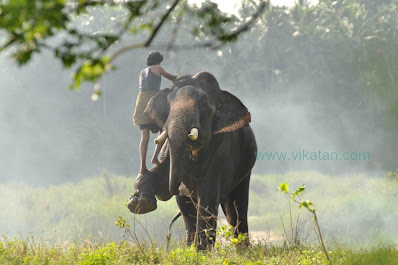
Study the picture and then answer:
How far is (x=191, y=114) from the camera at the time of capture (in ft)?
25.1

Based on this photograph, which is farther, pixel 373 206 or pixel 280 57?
pixel 280 57

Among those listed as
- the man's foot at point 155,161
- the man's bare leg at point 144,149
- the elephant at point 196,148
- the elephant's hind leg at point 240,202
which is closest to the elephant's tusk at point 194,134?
the elephant at point 196,148

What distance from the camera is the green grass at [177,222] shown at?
7.11 meters

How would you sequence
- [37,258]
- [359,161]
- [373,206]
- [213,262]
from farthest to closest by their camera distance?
[359,161] → [373,206] → [37,258] → [213,262]

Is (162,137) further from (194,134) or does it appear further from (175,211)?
(175,211)

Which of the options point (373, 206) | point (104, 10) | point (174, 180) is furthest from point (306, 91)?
point (174, 180)

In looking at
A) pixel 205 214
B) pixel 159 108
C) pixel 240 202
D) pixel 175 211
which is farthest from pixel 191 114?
pixel 175 211

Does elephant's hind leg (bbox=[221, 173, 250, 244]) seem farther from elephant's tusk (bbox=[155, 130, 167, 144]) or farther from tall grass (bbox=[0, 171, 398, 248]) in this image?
tall grass (bbox=[0, 171, 398, 248])

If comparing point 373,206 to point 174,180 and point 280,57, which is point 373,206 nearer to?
point 174,180

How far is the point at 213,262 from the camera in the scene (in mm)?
6426

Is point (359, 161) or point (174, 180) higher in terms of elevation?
point (174, 180)

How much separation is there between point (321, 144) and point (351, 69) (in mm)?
4829

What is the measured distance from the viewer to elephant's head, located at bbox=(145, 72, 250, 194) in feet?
24.5

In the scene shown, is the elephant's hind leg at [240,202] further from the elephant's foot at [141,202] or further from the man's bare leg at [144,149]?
the man's bare leg at [144,149]
